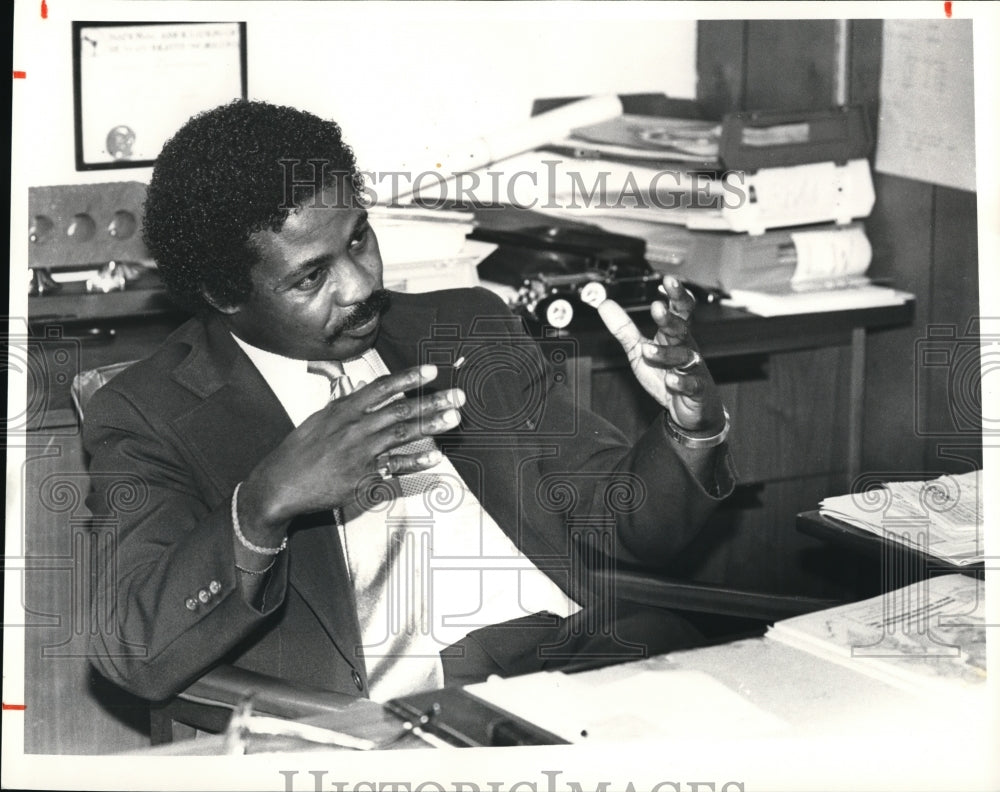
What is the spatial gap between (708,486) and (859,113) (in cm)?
78

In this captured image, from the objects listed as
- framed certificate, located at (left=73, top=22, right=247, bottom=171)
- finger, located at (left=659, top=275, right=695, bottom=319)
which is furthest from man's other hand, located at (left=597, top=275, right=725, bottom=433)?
framed certificate, located at (left=73, top=22, right=247, bottom=171)

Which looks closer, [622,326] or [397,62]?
[622,326]

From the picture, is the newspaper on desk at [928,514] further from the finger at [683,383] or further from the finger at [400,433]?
the finger at [400,433]

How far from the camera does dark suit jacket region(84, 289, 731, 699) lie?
1.58 meters

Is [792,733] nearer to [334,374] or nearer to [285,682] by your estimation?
[285,682]

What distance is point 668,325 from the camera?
161 centimetres

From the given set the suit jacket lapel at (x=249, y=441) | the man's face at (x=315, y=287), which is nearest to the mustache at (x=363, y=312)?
the man's face at (x=315, y=287)

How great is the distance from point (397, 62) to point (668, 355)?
66 centimetres

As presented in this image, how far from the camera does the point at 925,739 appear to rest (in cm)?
164

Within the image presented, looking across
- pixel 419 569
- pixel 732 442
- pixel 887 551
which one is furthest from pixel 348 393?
pixel 887 551

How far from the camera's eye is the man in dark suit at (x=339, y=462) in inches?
61.6

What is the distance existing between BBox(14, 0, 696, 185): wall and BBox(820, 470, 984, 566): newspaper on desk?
2.42 ft

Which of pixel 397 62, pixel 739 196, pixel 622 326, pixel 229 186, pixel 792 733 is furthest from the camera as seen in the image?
pixel 739 196

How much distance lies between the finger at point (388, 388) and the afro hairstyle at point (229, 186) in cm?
25
